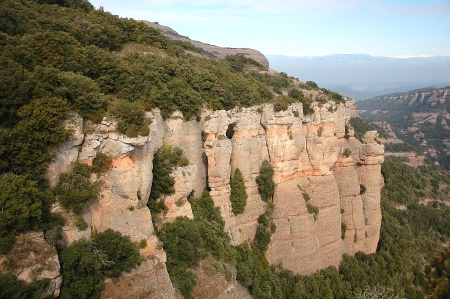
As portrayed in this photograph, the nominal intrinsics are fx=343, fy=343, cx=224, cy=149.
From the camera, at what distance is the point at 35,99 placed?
1555cm

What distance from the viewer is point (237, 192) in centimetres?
2725

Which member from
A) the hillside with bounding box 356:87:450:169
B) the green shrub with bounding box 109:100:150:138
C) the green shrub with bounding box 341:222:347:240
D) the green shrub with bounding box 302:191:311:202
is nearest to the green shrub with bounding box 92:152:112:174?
the green shrub with bounding box 109:100:150:138

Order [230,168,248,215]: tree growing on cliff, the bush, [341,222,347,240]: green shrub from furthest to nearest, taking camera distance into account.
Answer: [341,222,347,240]: green shrub < [230,168,248,215]: tree growing on cliff < the bush

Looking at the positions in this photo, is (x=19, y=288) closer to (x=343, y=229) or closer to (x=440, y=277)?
(x=440, y=277)

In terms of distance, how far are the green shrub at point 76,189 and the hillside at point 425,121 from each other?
113123mm

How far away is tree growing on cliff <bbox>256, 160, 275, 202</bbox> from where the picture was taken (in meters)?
27.9

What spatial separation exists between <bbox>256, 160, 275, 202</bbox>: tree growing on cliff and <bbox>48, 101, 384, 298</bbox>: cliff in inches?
17.9

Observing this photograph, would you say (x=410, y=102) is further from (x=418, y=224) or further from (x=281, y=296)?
(x=281, y=296)

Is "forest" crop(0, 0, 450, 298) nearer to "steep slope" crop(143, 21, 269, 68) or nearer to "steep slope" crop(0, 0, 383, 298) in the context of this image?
"steep slope" crop(0, 0, 383, 298)

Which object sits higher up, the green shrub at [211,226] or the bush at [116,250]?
the bush at [116,250]

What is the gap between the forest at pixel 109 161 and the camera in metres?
14.3

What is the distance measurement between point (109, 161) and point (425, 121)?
15427 centimetres

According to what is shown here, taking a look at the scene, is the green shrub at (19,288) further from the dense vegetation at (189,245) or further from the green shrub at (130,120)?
the green shrub at (130,120)

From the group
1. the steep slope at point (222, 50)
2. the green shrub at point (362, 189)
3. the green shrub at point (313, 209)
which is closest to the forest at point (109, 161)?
the green shrub at point (313, 209)
